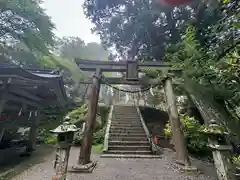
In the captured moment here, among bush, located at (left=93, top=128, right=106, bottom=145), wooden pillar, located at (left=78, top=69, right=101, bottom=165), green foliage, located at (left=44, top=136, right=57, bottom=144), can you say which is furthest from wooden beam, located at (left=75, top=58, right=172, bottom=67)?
green foliage, located at (left=44, top=136, right=57, bottom=144)

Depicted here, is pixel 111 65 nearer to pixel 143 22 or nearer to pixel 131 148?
pixel 131 148

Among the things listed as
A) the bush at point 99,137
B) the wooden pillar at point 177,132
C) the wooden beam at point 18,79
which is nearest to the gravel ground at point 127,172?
the wooden pillar at point 177,132

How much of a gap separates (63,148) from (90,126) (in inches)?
78.0

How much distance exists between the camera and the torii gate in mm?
4555

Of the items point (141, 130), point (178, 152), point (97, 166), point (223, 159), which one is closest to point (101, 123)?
point (141, 130)

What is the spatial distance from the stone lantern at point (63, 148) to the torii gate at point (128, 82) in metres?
1.79

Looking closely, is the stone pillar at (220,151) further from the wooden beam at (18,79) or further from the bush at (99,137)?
the bush at (99,137)

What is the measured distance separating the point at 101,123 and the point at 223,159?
8.67m

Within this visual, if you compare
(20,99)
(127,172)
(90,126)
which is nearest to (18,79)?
(20,99)

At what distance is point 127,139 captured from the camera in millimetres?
7570

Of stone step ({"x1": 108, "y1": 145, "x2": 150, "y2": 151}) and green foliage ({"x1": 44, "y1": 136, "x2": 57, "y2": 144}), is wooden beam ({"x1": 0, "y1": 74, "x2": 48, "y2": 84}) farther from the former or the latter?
green foliage ({"x1": 44, "y1": 136, "x2": 57, "y2": 144})

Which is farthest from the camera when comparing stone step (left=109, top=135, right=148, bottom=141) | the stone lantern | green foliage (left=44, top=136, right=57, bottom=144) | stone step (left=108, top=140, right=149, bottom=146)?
green foliage (left=44, top=136, right=57, bottom=144)

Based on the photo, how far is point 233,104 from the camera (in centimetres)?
218

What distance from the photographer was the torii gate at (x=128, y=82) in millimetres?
4555
